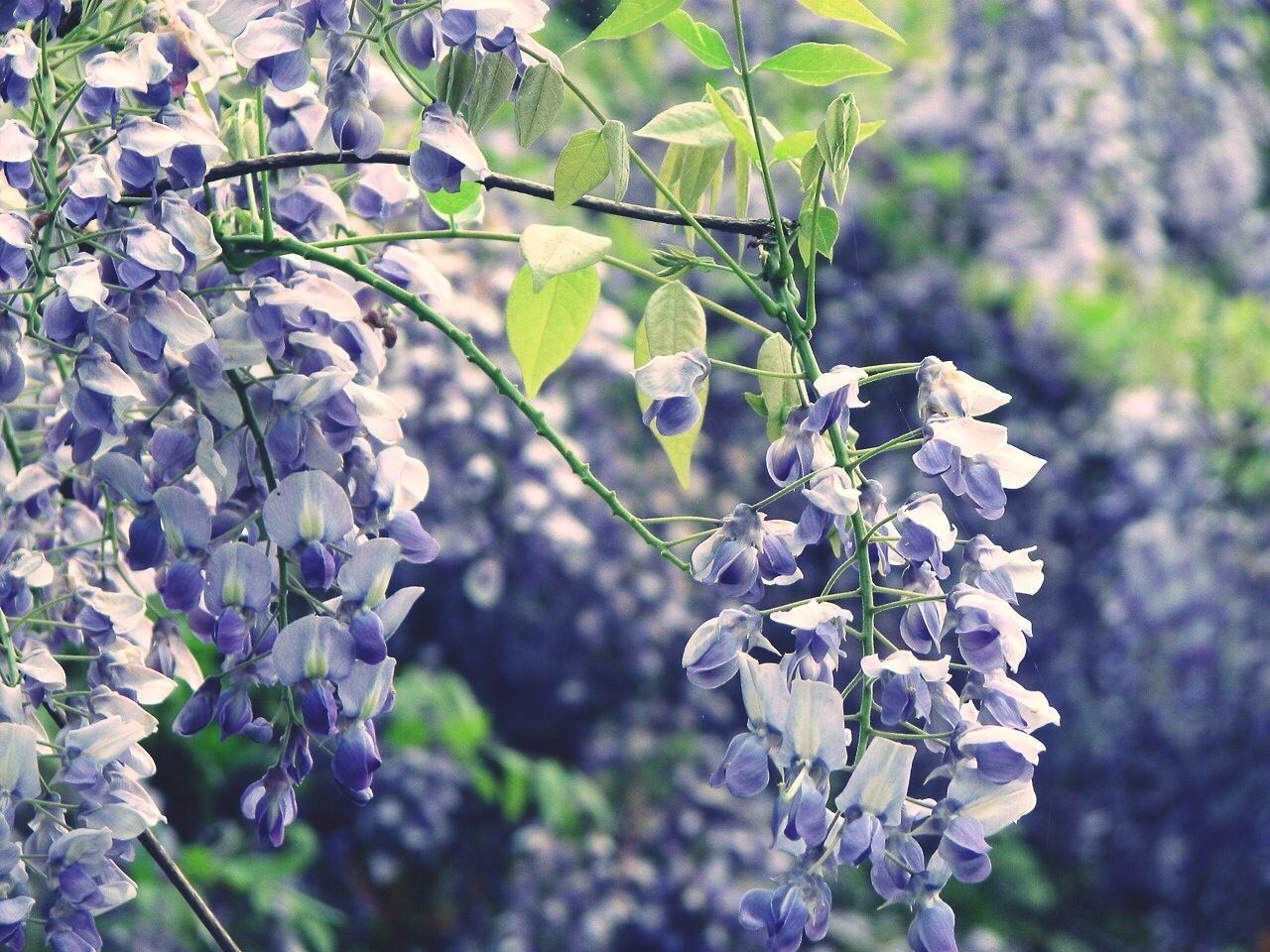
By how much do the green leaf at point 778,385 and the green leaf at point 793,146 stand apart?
0.08m

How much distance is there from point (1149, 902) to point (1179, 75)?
2293 millimetres

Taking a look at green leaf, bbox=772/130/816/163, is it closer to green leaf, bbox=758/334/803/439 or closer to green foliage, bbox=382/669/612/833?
green leaf, bbox=758/334/803/439

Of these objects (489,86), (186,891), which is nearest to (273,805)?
(186,891)

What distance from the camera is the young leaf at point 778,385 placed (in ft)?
2.01

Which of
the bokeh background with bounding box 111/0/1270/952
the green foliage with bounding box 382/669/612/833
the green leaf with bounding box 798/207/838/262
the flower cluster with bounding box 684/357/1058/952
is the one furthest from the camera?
the bokeh background with bounding box 111/0/1270/952

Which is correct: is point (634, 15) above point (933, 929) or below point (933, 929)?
above

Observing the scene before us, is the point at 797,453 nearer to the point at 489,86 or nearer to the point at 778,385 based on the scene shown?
the point at 778,385

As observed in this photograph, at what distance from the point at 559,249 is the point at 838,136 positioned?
0.11 m

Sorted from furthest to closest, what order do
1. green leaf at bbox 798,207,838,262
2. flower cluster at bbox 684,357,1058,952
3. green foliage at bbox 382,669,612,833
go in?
green foliage at bbox 382,669,612,833 < green leaf at bbox 798,207,838,262 < flower cluster at bbox 684,357,1058,952

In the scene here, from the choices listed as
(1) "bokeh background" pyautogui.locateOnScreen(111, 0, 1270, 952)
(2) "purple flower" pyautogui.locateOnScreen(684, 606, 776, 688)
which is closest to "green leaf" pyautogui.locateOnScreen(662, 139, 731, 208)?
(2) "purple flower" pyautogui.locateOnScreen(684, 606, 776, 688)

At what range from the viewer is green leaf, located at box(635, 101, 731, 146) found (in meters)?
0.59

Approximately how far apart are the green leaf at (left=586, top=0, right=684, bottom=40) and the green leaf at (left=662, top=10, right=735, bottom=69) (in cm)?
3

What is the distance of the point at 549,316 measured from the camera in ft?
2.22

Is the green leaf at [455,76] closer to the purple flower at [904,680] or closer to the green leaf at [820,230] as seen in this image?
the green leaf at [820,230]
